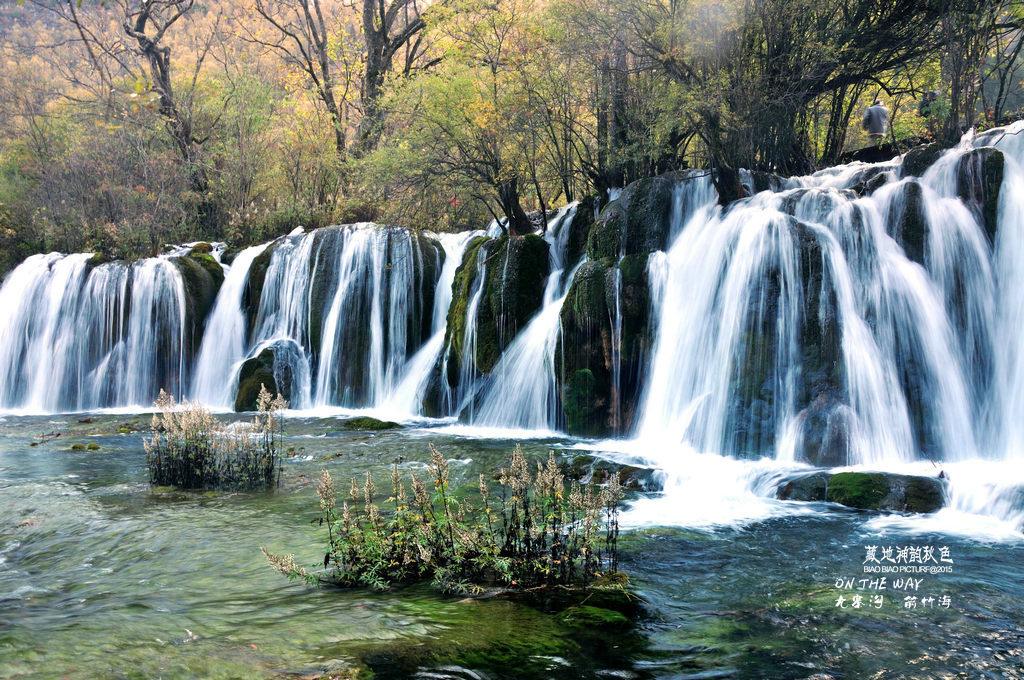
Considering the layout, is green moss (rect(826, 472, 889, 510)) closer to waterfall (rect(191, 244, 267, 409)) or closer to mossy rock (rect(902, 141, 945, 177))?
mossy rock (rect(902, 141, 945, 177))

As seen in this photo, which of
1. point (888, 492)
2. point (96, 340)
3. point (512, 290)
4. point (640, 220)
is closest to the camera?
point (888, 492)

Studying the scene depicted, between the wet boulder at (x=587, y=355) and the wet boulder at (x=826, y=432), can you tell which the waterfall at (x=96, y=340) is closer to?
the wet boulder at (x=587, y=355)

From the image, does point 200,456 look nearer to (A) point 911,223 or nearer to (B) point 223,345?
(A) point 911,223

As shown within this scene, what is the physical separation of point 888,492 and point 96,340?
870 inches

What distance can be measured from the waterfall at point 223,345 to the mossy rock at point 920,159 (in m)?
17.4

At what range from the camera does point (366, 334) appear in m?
19.9

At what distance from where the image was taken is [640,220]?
14922 millimetres

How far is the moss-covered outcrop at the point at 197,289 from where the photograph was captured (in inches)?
857

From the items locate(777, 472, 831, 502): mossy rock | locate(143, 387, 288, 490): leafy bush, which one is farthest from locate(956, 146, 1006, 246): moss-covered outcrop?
locate(143, 387, 288, 490): leafy bush

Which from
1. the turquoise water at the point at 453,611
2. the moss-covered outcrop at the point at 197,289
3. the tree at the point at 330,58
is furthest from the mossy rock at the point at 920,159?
the tree at the point at 330,58

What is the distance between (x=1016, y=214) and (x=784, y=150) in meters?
6.60

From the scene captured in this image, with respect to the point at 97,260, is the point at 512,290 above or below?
below

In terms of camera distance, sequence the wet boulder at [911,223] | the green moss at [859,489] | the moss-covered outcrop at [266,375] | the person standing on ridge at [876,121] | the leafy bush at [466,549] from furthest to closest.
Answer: the moss-covered outcrop at [266,375], the person standing on ridge at [876,121], the wet boulder at [911,223], the green moss at [859,489], the leafy bush at [466,549]

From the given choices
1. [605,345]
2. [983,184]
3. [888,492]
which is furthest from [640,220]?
[888,492]
